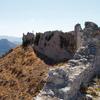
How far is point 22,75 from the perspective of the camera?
44188mm

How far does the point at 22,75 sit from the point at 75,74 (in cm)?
2193

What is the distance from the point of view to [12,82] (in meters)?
43.6

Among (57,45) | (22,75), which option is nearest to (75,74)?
(22,75)

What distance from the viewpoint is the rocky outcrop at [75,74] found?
2230 centimetres

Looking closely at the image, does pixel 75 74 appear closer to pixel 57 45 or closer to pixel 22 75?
pixel 22 75

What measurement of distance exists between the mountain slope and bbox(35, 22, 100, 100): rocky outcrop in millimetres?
11718

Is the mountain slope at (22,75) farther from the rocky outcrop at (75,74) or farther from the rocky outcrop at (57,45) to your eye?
the rocky outcrop at (75,74)

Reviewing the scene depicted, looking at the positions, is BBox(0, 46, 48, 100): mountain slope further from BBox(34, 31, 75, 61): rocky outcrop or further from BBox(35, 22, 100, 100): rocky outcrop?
BBox(35, 22, 100, 100): rocky outcrop

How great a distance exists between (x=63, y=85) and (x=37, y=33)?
103 feet

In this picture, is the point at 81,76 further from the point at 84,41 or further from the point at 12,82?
the point at 12,82

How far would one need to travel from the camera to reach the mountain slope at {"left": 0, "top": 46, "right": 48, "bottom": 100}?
128 ft

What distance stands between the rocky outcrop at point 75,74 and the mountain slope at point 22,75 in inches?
461

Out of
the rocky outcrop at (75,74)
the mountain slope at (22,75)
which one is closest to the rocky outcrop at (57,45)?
the mountain slope at (22,75)

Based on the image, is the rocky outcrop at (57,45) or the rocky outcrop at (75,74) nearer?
the rocky outcrop at (75,74)
